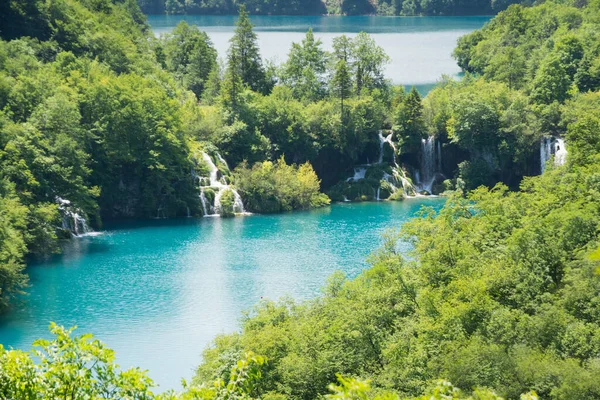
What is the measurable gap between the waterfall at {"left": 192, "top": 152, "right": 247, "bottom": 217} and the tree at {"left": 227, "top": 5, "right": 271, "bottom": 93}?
15.9m

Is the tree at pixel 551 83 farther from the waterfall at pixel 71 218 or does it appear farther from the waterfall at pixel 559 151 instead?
the waterfall at pixel 71 218

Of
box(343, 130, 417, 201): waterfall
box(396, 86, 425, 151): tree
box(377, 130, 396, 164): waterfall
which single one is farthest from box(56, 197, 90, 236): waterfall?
box(396, 86, 425, 151): tree

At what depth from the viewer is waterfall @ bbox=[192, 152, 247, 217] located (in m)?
72.6

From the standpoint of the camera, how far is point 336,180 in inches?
3189

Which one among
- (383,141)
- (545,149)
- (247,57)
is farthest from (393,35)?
(545,149)

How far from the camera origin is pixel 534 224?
41.6m

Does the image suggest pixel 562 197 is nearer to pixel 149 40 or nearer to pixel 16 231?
pixel 16 231

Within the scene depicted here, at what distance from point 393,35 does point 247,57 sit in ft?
243

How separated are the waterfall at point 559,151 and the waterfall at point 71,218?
122ft

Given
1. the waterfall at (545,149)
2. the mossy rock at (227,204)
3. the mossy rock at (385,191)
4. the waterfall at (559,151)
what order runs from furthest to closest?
the mossy rock at (385,191) < the waterfall at (545,149) < the waterfall at (559,151) < the mossy rock at (227,204)

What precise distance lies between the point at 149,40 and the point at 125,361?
66.9 m

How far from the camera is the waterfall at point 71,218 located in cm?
6288

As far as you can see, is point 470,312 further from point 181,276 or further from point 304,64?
point 304,64

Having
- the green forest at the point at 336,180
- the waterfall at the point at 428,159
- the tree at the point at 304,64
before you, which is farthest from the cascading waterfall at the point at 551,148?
the tree at the point at 304,64
